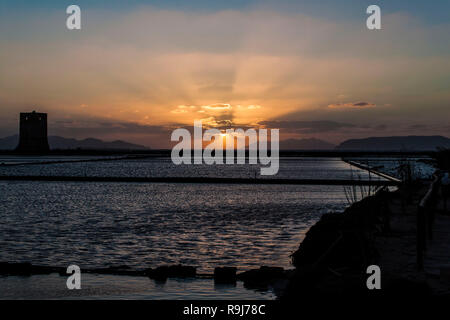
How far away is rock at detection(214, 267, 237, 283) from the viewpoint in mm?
10664

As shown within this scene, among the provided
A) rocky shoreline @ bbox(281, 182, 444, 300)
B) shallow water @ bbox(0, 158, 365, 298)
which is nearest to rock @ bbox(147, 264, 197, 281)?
shallow water @ bbox(0, 158, 365, 298)

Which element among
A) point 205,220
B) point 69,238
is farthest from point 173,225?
point 69,238

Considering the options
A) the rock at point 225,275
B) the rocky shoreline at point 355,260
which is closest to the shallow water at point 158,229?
the rock at point 225,275

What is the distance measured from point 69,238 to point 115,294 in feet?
24.7

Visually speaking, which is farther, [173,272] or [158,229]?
[158,229]

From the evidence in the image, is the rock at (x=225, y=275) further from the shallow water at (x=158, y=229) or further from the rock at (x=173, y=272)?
the rock at (x=173, y=272)

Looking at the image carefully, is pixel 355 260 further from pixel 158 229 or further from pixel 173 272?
pixel 158 229

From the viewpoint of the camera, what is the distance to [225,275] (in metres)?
10.7

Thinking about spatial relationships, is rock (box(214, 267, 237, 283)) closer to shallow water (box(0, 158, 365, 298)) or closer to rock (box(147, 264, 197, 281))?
shallow water (box(0, 158, 365, 298))

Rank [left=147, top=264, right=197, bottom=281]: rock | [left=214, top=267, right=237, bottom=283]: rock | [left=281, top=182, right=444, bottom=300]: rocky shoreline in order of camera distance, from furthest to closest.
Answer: [left=147, top=264, right=197, bottom=281]: rock
[left=214, top=267, right=237, bottom=283]: rock
[left=281, top=182, right=444, bottom=300]: rocky shoreline

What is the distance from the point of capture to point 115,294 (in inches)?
395

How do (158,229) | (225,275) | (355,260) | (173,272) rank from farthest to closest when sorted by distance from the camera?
(158,229) → (173,272) → (225,275) → (355,260)

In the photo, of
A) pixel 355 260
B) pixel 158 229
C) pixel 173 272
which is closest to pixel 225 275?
→ pixel 173 272
